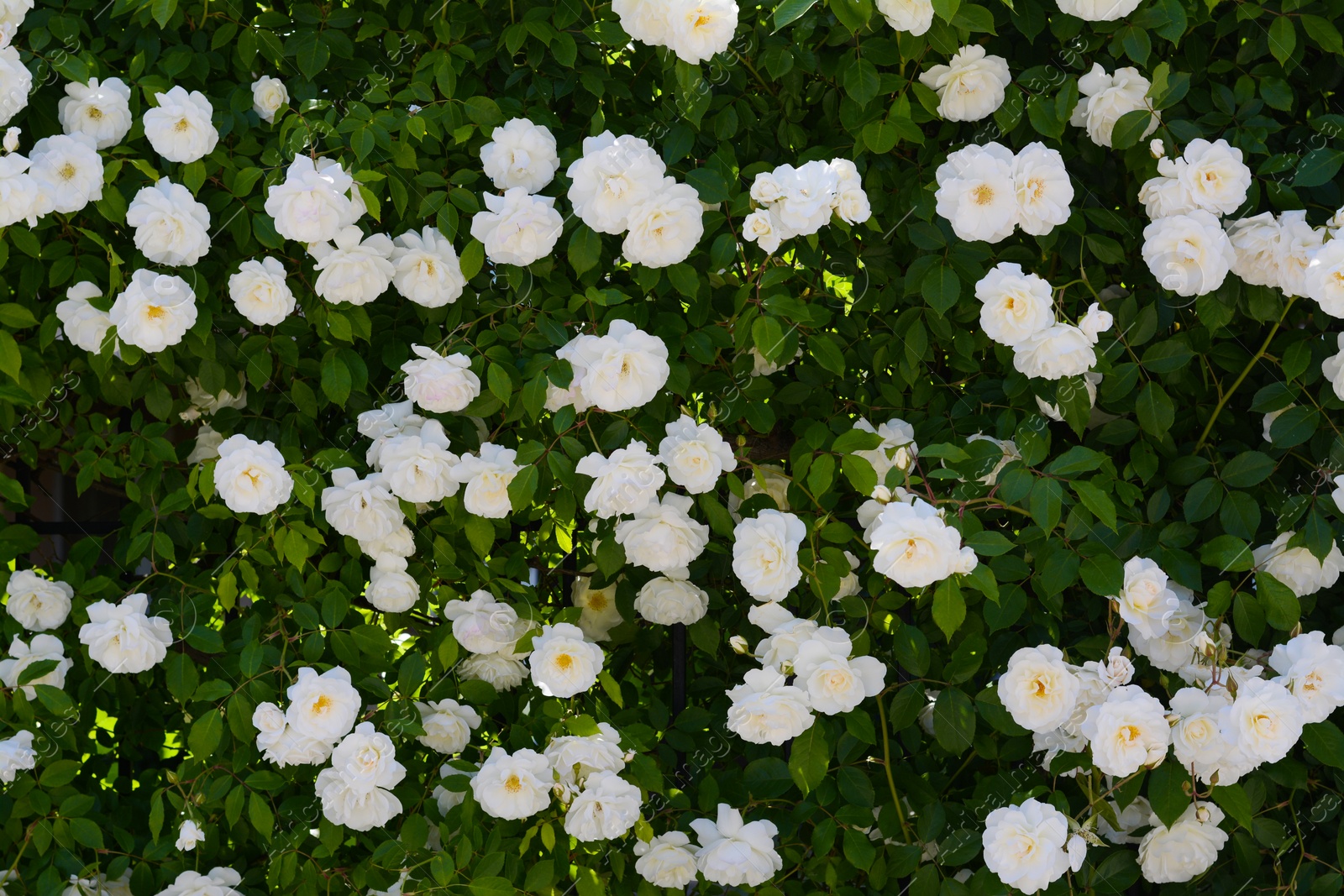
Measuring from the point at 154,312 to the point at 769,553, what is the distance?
Answer: 38.7 inches

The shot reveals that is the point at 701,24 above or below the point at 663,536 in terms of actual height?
above

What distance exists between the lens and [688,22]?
5.02ft

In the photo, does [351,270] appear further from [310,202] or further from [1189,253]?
[1189,253]

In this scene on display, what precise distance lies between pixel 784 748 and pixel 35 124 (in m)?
1.61

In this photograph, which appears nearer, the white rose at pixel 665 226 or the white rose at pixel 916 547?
the white rose at pixel 916 547

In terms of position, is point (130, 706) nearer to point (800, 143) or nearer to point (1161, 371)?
point (800, 143)

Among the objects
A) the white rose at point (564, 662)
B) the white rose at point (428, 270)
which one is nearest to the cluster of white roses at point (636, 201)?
the white rose at point (428, 270)

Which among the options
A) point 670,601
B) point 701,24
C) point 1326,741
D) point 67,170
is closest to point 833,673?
point 670,601

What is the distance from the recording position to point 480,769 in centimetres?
168

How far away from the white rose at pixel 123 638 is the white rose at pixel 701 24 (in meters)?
1.18

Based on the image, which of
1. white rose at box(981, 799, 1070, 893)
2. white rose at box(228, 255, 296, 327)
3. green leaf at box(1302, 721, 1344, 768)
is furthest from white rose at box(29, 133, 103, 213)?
green leaf at box(1302, 721, 1344, 768)

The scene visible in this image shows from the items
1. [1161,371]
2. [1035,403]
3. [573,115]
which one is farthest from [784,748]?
[573,115]

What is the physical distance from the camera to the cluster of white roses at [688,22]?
1533mm

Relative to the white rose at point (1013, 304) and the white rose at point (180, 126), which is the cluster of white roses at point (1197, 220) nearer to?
the white rose at point (1013, 304)
